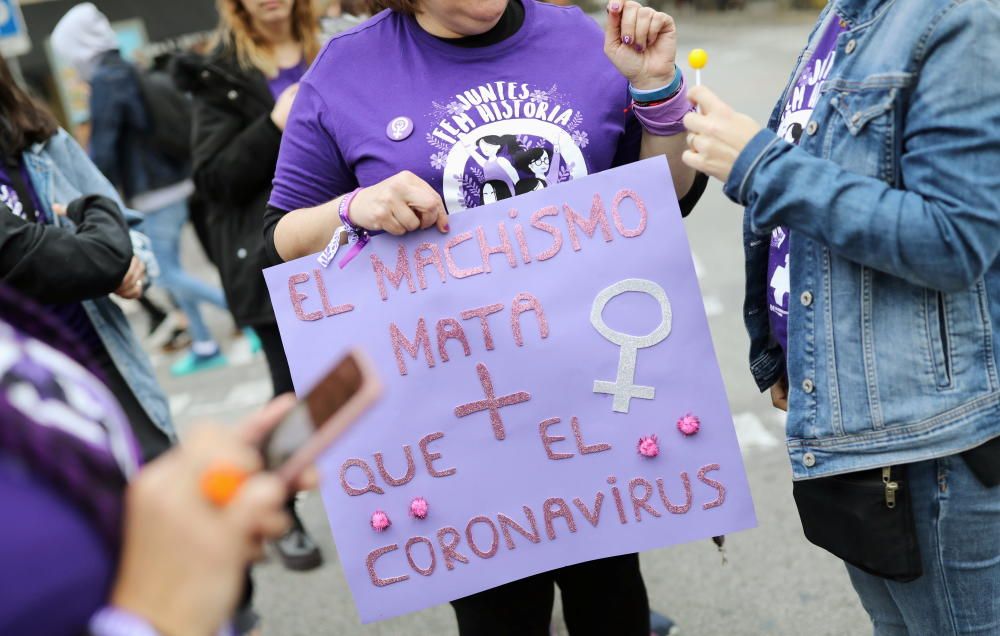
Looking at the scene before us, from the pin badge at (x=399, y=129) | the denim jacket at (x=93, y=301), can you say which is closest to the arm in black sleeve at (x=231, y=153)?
the denim jacket at (x=93, y=301)

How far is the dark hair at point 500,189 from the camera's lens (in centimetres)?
167

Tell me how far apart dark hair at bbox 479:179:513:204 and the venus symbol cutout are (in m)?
0.25

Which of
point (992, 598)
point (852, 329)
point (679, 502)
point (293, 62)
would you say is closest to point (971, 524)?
point (992, 598)

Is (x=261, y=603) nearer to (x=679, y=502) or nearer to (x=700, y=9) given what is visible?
(x=679, y=502)

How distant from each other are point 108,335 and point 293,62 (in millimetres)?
1273

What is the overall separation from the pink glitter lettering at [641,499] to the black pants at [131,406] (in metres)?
1.18

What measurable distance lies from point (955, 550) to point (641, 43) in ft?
3.03

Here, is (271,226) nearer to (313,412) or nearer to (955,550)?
(313,412)

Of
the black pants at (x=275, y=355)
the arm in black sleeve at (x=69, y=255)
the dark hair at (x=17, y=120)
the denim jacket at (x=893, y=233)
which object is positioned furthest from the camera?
the black pants at (x=275, y=355)

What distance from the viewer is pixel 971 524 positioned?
1.37m

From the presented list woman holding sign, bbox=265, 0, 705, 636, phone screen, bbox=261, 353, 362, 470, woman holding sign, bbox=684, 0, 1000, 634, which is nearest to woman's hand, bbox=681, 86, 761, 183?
woman holding sign, bbox=684, 0, 1000, 634

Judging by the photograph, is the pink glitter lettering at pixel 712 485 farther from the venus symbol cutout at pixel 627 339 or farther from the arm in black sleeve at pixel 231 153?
the arm in black sleeve at pixel 231 153

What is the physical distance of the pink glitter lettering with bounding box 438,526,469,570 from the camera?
65.2 inches

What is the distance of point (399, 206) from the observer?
1538 millimetres
